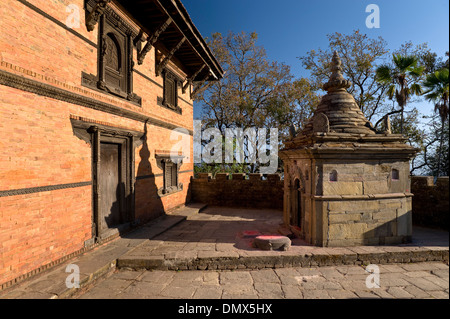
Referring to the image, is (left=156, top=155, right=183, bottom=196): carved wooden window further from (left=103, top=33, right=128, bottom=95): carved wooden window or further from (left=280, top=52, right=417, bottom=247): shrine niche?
(left=280, top=52, right=417, bottom=247): shrine niche

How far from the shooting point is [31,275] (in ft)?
14.2

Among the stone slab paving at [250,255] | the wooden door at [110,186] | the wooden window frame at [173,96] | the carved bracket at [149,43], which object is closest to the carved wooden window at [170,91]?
the wooden window frame at [173,96]

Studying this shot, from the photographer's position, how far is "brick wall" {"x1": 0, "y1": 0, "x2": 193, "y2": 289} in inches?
160

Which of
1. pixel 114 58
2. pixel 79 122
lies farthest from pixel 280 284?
pixel 114 58

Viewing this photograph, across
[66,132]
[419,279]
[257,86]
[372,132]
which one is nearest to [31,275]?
[66,132]

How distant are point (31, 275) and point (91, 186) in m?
2.20

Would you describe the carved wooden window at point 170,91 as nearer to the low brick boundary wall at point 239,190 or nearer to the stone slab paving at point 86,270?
the low brick boundary wall at point 239,190

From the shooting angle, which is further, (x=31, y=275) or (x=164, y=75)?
(x=164, y=75)

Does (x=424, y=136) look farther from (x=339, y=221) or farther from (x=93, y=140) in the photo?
(x=93, y=140)

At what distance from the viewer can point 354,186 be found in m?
6.18

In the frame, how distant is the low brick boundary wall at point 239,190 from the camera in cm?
1259

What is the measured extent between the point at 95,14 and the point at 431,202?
40.9ft

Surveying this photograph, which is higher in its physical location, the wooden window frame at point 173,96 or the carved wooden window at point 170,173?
the wooden window frame at point 173,96

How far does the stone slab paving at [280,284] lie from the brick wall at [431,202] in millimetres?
3735
